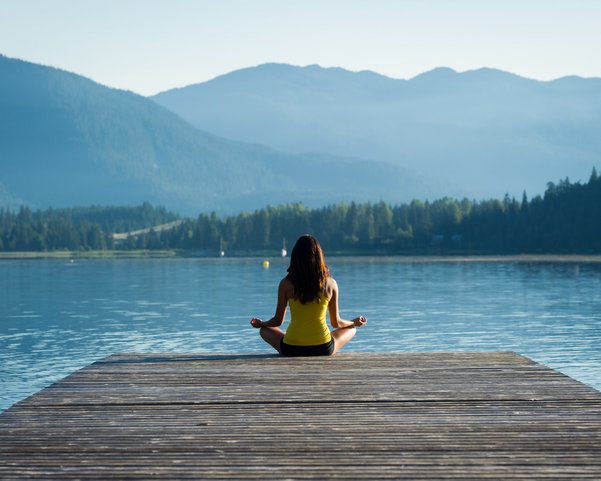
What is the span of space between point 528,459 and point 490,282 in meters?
101

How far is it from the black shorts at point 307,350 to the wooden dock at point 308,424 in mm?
773

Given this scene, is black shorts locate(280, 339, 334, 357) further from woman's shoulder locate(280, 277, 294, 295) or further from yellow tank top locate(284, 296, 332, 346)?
woman's shoulder locate(280, 277, 294, 295)

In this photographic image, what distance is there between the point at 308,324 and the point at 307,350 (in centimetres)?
58

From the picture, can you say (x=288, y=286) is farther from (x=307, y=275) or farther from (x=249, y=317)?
(x=249, y=317)

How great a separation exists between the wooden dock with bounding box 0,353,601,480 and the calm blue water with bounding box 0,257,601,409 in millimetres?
15281

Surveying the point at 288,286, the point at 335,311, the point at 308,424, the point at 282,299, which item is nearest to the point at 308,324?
the point at 335,311

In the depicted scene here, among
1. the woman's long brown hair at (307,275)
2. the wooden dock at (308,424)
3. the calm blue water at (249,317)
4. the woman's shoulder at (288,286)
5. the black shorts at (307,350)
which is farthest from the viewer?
the calm blue water at (249,317)

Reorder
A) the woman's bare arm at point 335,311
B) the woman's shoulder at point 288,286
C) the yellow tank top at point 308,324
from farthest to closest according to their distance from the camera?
the woman's bare arm at point 335,311 < the yellow tank top at point 308,324 < the woman's shoulder at point 288,286

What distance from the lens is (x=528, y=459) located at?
930cm

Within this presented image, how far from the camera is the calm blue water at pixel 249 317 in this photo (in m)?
41.0

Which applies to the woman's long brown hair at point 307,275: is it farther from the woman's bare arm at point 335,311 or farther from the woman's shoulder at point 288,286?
the woman's bare arm at point 335,311

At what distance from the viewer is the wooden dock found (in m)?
9.07

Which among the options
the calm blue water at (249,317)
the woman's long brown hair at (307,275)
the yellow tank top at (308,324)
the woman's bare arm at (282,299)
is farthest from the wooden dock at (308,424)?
the calm blue water at (249,317)

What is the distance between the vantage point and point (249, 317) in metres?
62.5
